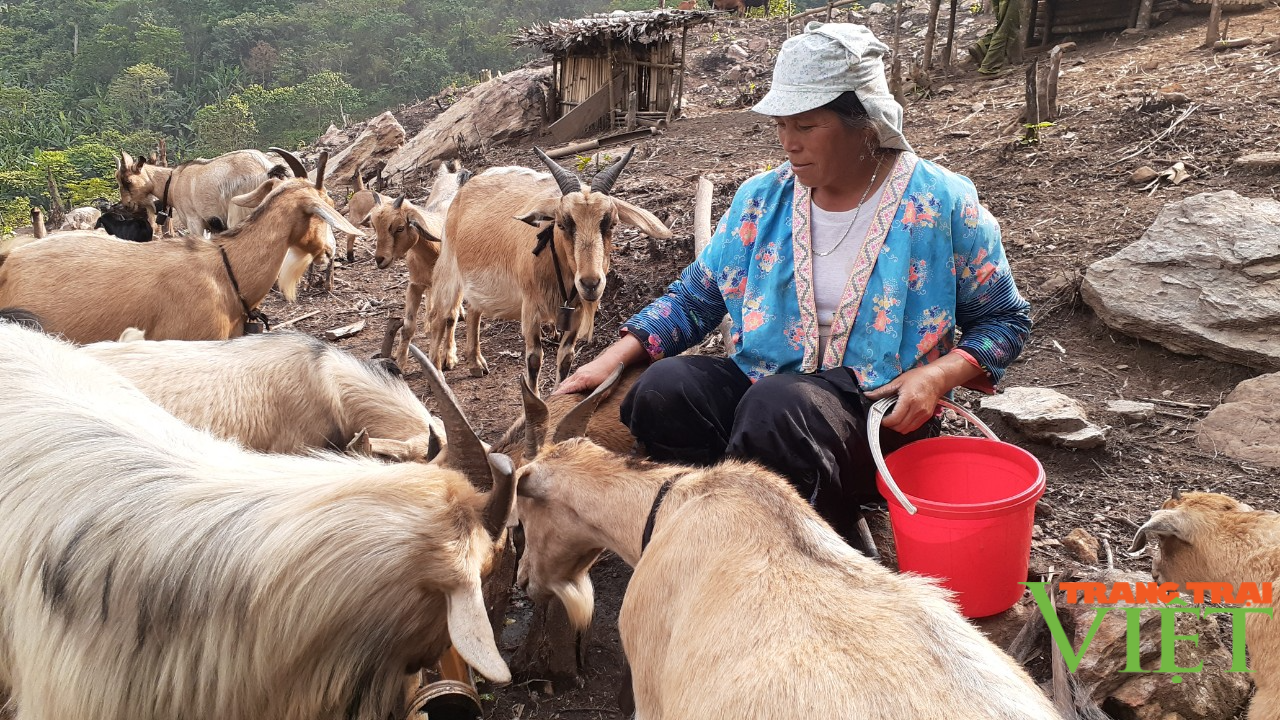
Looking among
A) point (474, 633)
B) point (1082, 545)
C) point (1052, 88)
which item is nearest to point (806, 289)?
point (1082, 545)

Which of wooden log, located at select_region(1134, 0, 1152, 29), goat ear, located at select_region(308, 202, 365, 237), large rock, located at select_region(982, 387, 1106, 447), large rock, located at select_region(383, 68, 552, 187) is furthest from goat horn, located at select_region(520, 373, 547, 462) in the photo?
large rock, located at select_region(383, 68, 552, 187)

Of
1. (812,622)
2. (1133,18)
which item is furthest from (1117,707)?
(1133,18)

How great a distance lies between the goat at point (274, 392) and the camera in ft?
12.5

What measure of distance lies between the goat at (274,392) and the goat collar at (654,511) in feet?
4.72

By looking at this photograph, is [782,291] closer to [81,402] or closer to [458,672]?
[458,672]

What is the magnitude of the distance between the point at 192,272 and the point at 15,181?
2506 cm

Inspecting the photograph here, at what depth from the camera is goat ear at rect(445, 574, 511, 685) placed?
1.95m

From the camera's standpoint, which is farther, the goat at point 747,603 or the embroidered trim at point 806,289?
the embroidered trim at point 806,289

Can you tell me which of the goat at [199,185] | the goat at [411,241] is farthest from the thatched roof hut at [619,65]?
the goat at [411,241]

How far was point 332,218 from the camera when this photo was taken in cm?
577

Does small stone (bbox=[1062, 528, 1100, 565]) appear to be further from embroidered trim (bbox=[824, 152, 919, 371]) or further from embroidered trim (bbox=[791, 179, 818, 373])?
embroidered trim (bbox=[791, 179, 818, 373])

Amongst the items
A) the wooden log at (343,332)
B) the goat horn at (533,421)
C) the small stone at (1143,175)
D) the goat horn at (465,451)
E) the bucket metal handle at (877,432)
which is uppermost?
the goat horn at (465,451)

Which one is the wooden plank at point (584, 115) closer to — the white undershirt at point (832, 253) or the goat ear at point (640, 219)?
the goat ear at point (640, 219)
